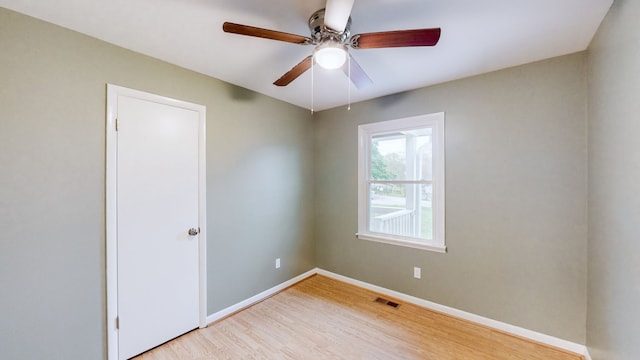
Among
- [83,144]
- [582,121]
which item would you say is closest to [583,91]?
[582,121]

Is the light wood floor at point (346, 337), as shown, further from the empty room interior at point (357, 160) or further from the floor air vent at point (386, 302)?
the empty room interior at point (357, 160)

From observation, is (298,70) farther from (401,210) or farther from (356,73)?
(401,210)

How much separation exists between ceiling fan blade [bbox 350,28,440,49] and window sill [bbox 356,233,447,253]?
6.82 ft

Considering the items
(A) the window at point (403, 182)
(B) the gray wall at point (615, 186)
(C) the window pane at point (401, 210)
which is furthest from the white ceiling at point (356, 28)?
(C) the window pane at point (401, 210)

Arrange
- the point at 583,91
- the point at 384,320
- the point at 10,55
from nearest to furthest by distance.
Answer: the point at 10,55, the point at 583,91, the point at 384,320

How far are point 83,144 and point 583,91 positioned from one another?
3.86 meters

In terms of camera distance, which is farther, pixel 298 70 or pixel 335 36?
pixel 298 70

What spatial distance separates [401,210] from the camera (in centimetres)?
305

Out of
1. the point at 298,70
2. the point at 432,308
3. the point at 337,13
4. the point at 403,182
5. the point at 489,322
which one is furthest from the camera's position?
the point at 403,182

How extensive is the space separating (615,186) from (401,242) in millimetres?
1800

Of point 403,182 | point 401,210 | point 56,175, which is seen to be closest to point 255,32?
point 56,175

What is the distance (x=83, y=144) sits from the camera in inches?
68.5

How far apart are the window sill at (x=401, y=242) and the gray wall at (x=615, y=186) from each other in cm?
112

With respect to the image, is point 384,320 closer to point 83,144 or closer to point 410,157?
point 410,157
